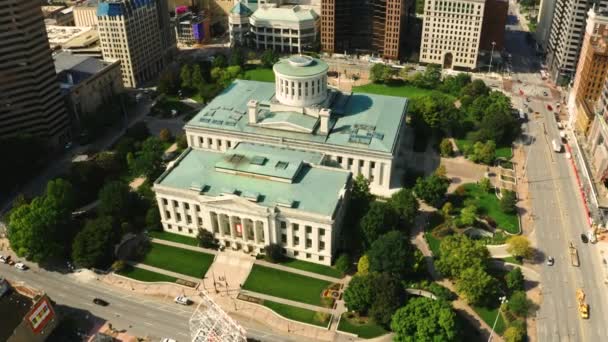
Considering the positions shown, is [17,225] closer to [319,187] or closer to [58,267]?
[58,267]

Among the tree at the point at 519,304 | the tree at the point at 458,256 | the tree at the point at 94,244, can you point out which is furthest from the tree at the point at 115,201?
the tree at the point at 519,304

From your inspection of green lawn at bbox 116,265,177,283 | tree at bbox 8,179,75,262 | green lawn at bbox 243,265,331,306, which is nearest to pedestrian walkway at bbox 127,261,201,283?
green lawn at bbox 116,265,177,283

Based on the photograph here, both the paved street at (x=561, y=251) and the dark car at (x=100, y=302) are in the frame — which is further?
the dark car at (x=100, y=302)

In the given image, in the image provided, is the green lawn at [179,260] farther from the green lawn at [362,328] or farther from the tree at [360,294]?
the tree at [360,294]

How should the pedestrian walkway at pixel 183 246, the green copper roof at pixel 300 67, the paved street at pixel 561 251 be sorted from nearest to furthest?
the paved street at pixel 561 251
the pedestrian walkway at pixel 183 246
the green copper roof at pixel 300 67

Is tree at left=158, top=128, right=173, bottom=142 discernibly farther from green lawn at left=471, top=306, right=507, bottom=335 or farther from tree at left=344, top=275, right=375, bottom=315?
green lawn at left=471, top=306, right=507, bottom=335

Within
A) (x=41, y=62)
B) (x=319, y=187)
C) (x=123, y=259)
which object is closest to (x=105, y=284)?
(x=123, y=259)
